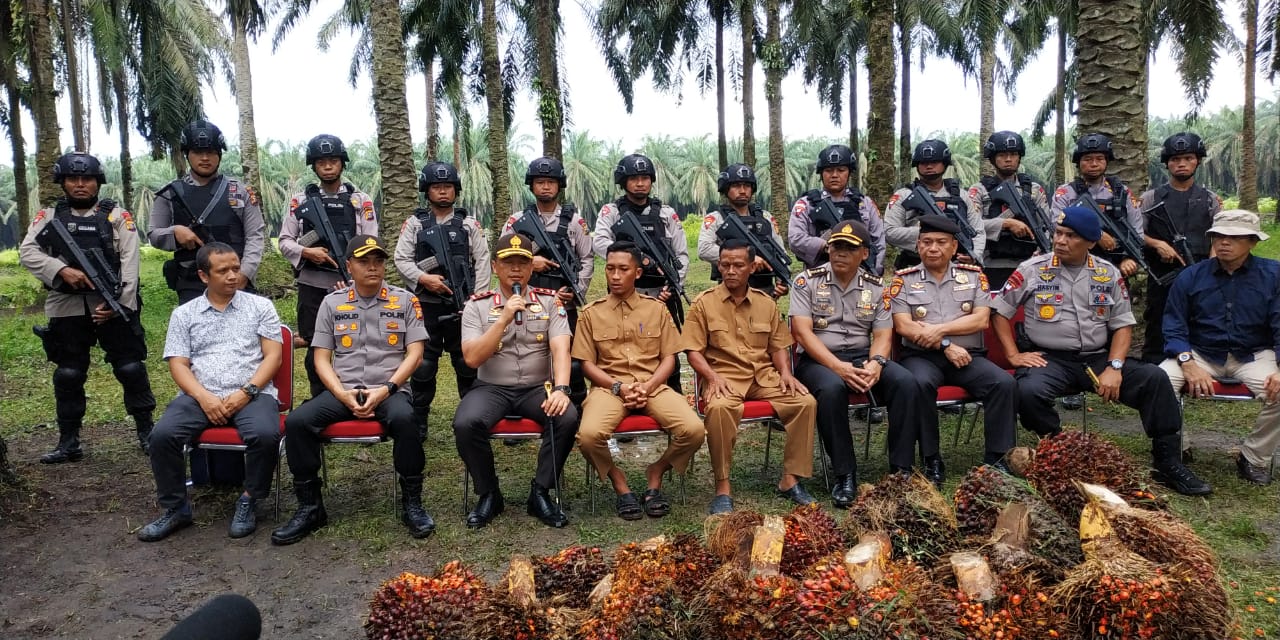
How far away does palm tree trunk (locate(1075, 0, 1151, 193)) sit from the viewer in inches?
287

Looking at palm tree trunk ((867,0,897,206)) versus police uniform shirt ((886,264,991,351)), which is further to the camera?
palm tree trunk ((867,0,897,206))

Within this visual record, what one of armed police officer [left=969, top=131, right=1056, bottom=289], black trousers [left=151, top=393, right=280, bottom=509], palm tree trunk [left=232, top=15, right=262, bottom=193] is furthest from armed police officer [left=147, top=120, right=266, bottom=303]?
palm tree trunk [left=232, top=15, right=262, bottom=193]

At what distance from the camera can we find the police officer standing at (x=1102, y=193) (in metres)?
6.59

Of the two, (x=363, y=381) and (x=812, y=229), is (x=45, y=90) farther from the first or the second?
(x=812, y=229)

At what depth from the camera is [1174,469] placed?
16.0ft

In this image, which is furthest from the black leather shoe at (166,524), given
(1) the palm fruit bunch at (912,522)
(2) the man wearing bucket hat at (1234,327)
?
(2) the man wearing bucket hat at (1234,327)

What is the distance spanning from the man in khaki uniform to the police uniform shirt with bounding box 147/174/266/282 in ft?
8.23

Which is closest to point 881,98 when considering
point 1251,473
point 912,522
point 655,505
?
point 1251,473

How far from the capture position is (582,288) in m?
6.35

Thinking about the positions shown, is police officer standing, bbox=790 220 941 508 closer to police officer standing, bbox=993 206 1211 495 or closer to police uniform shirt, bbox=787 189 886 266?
police officer standing, bbox=993 206 1211 495

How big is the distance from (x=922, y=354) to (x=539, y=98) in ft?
35.8

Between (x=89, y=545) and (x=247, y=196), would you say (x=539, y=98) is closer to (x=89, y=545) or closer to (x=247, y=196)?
(x=247, y=196)

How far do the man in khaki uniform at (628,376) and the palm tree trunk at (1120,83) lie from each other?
4.67 m

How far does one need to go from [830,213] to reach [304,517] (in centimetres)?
425
